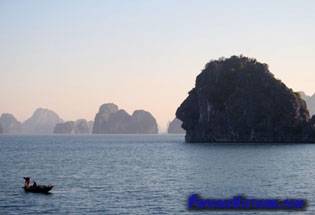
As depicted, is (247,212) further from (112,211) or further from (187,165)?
(187,165)

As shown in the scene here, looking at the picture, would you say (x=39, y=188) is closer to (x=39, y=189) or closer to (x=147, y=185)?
(x=39, y=189)

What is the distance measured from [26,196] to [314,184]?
41060mm

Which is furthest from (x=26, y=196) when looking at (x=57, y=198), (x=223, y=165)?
(x=223, y=165)

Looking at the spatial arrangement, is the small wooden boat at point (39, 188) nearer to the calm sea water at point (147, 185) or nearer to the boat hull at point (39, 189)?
the boat hull at point (39, 189)

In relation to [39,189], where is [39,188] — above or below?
above

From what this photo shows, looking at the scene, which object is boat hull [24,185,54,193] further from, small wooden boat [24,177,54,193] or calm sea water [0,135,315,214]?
calm sea water [0,135,315,214]

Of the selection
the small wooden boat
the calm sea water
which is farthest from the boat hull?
the calm sea water

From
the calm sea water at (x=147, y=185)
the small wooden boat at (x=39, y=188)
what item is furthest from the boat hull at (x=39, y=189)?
the calm sea water at (x=147, y=185)

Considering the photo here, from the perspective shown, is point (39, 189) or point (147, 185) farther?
point (147, 185)

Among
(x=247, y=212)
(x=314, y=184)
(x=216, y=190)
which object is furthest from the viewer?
(x=314, y=184)

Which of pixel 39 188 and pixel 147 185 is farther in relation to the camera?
pixel 147 185

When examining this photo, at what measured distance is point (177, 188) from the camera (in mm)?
66250

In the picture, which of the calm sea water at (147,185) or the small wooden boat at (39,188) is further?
the small wooden boat at (39,188)

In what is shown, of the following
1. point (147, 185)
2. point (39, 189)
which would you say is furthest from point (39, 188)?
point (147, 185)
